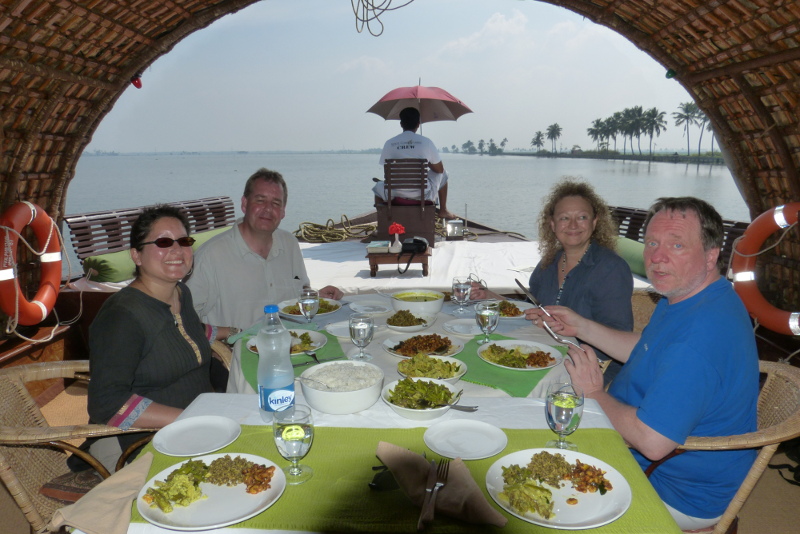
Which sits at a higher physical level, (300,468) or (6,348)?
(300,468)

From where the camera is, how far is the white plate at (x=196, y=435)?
5.02 feet

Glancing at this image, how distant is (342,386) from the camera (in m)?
1.79

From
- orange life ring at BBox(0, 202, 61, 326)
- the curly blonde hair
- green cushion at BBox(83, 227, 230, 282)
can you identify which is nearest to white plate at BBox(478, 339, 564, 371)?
the curly blonde hair

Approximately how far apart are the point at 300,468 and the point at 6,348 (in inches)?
162

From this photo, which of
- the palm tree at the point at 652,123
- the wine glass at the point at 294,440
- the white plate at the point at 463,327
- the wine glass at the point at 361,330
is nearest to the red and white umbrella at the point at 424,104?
the white plate at the point at 463,327

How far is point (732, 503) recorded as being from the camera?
185cm

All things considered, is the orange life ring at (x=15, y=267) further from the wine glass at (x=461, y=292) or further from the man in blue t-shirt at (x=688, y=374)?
the man in blue t-shirt at (x=688, y=374)

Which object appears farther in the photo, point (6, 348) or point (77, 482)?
point (6, 348)

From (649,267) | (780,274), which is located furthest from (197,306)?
(780,274)

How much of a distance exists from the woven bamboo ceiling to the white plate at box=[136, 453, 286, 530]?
3.50 m

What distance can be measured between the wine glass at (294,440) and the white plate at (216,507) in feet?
0.13

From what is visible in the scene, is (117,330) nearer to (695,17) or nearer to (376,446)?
(376,446)

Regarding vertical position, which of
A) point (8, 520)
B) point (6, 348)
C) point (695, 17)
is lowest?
point (8, 520)

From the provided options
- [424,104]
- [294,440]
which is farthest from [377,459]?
[424,104]
